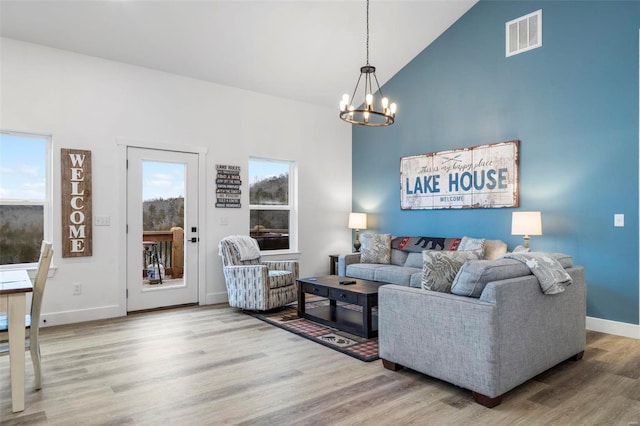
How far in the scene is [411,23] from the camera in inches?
215

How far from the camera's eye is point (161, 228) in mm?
5281

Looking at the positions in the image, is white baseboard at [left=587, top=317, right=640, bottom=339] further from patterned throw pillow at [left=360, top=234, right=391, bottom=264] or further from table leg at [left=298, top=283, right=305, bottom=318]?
table leg at [left=298, top=283, right=305, bottom=318]

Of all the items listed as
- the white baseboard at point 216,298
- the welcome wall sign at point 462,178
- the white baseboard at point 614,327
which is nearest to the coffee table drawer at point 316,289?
the white baseboard at point 216,298

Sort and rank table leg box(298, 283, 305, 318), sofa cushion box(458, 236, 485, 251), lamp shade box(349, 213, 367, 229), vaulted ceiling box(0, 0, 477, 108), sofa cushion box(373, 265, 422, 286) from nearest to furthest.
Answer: vaulted ceiling box(0, 0, 477, 108)
table leg box(298, 283, 305, 318)
sofa cushion box(458, 236, 485, 251)
sofa cushion box(373, 265, 422, 286)
lamp shade box(349, 213, 367, 229)

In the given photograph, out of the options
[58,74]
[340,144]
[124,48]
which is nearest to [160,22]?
[124,48]

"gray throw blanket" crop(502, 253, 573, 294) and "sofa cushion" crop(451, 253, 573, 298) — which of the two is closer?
"sofa cushion" crop(451, 253, 573, 298)

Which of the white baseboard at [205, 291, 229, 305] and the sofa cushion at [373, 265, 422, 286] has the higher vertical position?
the sofa cushion at [373, 265, 422, 286]

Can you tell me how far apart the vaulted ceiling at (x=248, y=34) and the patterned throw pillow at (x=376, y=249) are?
7.78 ft

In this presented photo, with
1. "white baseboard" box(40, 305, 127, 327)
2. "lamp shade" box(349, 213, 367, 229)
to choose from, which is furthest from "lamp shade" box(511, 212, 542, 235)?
"white baseboard" box(40, 305, 127, 327)

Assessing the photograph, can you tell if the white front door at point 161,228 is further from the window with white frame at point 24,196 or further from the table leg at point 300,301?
the table leg at point 300,301

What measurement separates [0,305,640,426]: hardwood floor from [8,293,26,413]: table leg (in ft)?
0.34

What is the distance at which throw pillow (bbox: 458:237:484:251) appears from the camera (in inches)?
197

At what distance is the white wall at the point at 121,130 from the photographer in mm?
4469

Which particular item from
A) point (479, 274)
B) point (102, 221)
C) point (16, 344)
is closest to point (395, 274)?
point (479, 274)
